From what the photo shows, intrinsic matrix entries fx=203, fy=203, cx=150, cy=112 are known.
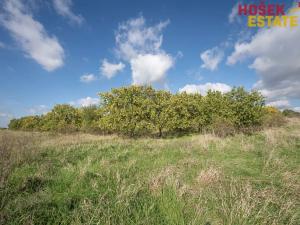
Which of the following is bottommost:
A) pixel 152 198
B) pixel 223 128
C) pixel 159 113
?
pixel 152 198

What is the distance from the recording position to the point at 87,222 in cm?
330

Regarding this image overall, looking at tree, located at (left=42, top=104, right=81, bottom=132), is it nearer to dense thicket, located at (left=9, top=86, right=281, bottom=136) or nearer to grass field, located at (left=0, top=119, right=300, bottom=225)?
dense thicket, located at (left=9, top=86, right=281, bottom=136)

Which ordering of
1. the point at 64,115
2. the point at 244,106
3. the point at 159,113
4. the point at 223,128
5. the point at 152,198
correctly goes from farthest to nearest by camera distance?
the point at 64,115
the point at 159,113
the point at 244,106
the point at 223,128
the point at 152,198

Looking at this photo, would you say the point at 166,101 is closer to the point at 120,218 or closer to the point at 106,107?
the point at 106,107

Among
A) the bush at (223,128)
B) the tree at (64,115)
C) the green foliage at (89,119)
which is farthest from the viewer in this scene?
the tree at (64,115)

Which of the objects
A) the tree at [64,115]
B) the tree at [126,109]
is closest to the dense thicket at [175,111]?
the tree at [126,109]

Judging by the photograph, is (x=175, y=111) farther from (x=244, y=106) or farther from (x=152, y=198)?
(x=152, y=198)

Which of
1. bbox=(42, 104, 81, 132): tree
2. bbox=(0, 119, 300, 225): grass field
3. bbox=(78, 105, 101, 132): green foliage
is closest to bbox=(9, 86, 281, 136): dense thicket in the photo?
bbox=(78, 105, 101, 132): green foliage

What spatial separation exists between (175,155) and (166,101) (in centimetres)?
1611

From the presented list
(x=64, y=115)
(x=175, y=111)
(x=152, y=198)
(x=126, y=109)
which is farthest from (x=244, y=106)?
(x=64, y=115)

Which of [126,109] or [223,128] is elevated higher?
[126,109]

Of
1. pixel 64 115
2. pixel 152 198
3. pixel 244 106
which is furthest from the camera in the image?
pixel 64 115

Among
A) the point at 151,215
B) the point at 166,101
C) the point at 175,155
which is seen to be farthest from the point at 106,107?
the point at 151,215

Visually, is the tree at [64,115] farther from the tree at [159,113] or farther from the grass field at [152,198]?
the grass field at [152,198]
